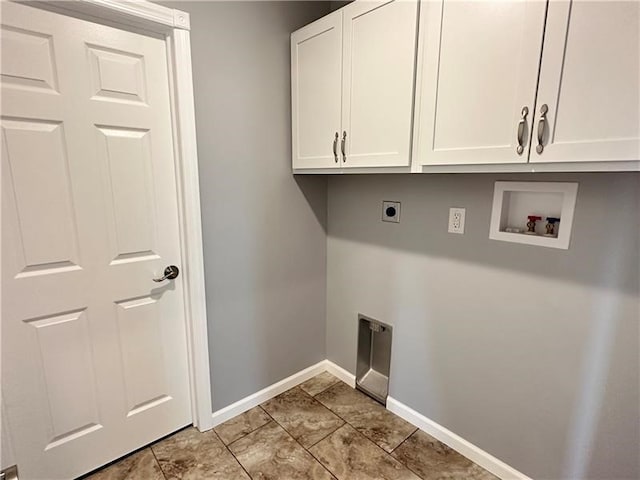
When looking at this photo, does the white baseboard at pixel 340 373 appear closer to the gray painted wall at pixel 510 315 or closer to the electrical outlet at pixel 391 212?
the gray painted wall at pixel 510 315

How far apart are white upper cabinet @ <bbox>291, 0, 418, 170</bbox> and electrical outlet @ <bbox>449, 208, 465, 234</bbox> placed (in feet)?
1.25

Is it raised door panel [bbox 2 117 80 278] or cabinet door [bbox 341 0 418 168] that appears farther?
cabinet door [bbox 341 0 418 168]

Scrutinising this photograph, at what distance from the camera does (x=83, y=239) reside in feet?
4.64

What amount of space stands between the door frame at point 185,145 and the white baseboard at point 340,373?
0.91 meters

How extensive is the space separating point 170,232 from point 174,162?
347 millimetres

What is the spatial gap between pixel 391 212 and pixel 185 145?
113 cm

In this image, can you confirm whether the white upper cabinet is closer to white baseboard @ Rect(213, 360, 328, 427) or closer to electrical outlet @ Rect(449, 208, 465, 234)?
electrical outlet @ Rect(449, 208, 465, 234)


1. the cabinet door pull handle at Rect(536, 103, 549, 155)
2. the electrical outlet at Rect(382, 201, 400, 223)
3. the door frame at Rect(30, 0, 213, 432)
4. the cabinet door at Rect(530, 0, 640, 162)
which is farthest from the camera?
the electrical outlet at Rect(382, 201, 400, 223)

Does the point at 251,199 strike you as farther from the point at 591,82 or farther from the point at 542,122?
the point at 591,82

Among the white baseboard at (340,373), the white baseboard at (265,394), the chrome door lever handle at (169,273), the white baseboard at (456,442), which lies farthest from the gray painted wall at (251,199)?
the white baseboard at (456,442)

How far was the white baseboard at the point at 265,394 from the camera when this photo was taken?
6.36ft

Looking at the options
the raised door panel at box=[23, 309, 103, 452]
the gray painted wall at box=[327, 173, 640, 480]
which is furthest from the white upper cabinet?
the raised door panel at box=[23, 309, 103, 452]

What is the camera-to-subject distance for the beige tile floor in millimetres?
1604

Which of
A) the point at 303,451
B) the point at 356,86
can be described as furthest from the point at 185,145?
the point at 303,451
